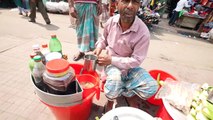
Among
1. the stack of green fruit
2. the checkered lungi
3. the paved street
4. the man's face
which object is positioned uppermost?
the man's face

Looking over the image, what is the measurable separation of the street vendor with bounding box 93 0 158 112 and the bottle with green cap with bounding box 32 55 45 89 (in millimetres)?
505

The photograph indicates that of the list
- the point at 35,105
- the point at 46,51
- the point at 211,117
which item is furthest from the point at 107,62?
the point at 35,105

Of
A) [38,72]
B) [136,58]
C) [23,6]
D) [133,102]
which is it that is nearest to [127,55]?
[136,58]

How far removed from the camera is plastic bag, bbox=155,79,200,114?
107cm

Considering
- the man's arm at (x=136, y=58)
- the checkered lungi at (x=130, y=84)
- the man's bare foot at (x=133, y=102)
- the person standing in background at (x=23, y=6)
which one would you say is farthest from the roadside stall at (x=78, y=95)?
the person standing in background at (x=23, y=6)

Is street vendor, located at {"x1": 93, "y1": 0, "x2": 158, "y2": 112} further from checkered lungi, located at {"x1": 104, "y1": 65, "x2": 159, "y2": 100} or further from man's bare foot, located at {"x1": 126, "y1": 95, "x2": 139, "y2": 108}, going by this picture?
man's bare foot, located at {"x1": 126, "y1": 95, "x2": 139, "y2": 108}

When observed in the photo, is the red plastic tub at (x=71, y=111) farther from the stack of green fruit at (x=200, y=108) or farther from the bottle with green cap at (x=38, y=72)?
the stack of green fruit at (x=200, y=108)

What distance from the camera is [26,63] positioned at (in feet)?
7.80

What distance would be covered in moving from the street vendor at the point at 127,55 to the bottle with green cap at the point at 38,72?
1.66ft

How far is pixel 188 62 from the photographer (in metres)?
3.38

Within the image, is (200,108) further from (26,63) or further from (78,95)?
(26,63)

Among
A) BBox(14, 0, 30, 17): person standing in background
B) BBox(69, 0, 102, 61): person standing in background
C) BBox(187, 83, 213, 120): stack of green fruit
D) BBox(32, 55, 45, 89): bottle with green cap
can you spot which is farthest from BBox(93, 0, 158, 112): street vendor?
BBox(14, 0, 30, 17): person standing in background

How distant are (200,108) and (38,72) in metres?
→ 1.17

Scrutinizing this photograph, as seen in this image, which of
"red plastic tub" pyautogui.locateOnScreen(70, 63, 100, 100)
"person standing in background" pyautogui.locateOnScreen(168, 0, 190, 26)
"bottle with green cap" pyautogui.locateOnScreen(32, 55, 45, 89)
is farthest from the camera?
"person standing in background" pyautogui.locateOnScreen(168, 0, 190, 26)
